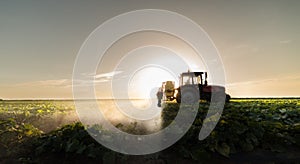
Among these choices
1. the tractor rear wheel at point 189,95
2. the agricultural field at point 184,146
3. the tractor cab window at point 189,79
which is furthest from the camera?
the tractor cab window at point 189,79

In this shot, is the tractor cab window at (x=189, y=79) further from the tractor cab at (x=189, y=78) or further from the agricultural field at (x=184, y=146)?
the agricultural field at (x=184, y=146)

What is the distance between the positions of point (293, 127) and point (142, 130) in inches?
205

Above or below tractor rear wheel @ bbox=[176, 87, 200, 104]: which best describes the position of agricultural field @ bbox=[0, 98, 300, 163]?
below

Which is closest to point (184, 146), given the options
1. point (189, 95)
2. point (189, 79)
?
point (189, 95)

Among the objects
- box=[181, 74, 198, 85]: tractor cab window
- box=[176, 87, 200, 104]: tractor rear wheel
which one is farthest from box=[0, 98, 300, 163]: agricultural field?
box=[181, 74, 198, 85]: tractor cab window

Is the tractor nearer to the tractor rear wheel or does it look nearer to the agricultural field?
the tractor rear wheel

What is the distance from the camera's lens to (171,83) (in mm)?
29891

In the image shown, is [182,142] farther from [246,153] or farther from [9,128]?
[9,128]

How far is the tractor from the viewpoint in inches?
983

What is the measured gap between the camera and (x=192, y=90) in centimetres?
2520

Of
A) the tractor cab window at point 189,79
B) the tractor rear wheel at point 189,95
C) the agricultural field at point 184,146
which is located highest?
the tractor cab window at point 189,79

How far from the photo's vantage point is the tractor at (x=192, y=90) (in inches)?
983

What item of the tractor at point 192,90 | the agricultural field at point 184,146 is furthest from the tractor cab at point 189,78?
the agricultural field at point 184,146

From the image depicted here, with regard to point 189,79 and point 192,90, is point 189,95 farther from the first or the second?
point 189,79
